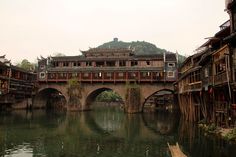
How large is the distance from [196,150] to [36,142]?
14754 mm

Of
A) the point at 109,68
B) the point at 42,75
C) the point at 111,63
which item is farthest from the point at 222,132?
the point at 42,75

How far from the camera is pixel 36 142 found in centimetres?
2617

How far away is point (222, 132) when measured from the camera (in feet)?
85.8

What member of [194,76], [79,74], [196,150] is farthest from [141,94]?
[196,150]

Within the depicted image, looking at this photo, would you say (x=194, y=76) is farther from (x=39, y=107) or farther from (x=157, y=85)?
(x=39, y=107)

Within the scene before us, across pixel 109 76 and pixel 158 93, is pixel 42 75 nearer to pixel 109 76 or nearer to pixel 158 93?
pixel 109 76

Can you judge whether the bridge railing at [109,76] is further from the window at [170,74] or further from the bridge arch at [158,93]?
the bridge arch at [158,93]

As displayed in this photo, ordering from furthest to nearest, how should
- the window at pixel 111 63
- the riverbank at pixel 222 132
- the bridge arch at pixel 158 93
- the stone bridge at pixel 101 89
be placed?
the window at pixel 111 63
the bridge arch at pixel 158 93
the stone bridge at pixel 101 89
the riverbank at pixel 222 132

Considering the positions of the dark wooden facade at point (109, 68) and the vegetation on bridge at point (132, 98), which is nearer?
the vegetation on bridge at point (132, 98)

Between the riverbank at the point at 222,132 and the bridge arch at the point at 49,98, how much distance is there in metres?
45.6

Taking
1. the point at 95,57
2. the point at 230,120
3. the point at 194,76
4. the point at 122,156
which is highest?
the point at 95,57

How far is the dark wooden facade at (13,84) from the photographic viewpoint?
61.8 metres

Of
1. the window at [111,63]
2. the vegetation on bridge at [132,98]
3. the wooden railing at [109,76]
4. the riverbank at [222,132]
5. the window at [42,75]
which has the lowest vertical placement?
the riverbank at [222,132]

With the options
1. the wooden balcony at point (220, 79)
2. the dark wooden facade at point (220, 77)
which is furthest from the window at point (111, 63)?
the wooden balcony at point (220, 79)
